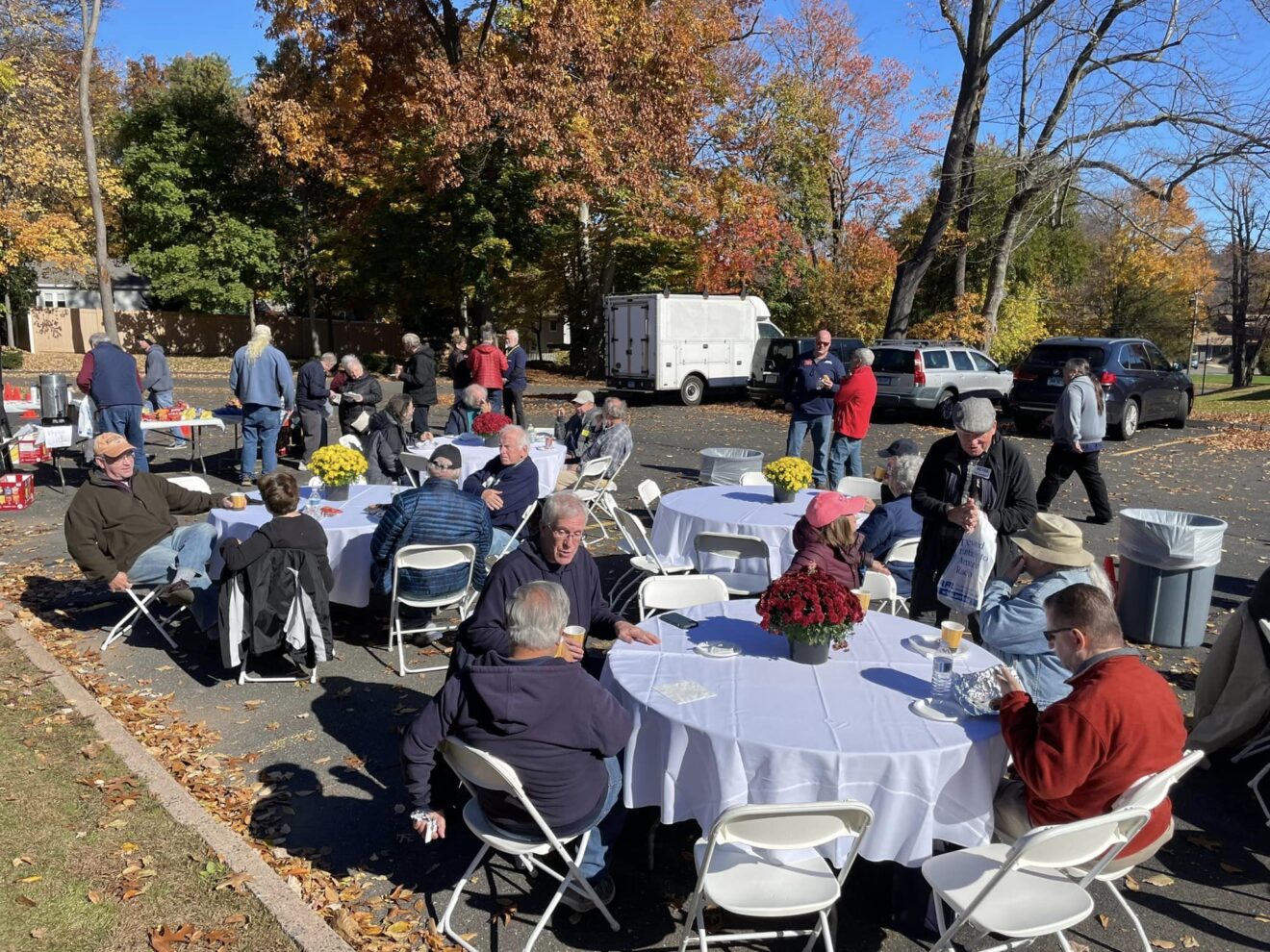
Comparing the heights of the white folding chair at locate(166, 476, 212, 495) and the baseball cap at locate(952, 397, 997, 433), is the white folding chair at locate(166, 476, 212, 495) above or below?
below

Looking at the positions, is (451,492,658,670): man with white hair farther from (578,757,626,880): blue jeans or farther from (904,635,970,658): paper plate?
(904,635,970,658): paper plate

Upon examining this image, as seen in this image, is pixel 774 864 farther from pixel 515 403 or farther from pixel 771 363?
pixel 771 363

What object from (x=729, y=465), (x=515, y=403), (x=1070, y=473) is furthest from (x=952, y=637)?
(x=515, y=403)

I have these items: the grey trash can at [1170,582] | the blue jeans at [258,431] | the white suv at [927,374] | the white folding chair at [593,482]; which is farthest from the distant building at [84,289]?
the grey trash can at [1170,582]

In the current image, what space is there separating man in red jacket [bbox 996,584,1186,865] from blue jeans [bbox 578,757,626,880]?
133 cm

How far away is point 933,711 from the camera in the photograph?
10.5 feet

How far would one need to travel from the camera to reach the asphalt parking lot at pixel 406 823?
10.7ft

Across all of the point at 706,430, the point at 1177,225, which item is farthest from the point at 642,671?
the point at 1177,225

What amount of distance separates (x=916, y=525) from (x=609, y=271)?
1014 inches

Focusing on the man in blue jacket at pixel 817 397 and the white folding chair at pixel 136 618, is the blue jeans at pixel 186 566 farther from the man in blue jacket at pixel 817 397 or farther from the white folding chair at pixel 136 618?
the man in blue jacket at pixel 817 397

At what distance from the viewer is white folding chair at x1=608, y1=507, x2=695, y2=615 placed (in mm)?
6336

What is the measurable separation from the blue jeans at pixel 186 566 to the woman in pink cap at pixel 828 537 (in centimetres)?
366

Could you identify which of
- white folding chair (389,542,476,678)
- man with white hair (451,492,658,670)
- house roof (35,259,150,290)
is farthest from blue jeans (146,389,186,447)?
house roof (35,259,150,290)

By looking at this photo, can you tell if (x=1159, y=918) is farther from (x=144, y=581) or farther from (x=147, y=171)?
(x=147, y=171)
